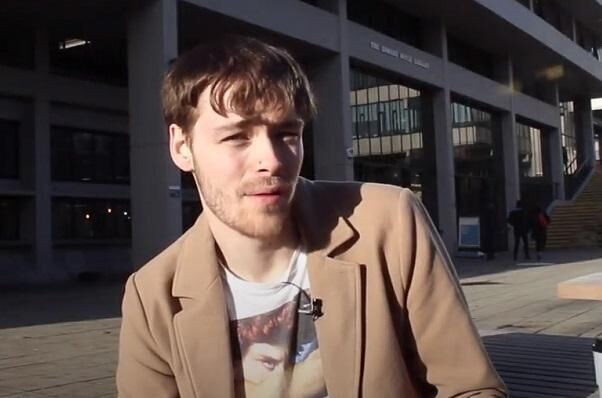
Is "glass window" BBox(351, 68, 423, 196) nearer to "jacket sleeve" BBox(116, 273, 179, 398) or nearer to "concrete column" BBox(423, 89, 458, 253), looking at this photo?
"concrete column" BBox(423, 89, 458, 253)

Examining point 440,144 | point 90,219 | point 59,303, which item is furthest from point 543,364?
point 440,144

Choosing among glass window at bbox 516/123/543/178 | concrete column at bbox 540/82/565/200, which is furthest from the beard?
concrete column at bbox 540/82/565/200

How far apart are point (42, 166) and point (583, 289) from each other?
18.2m

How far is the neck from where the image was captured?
1787mm

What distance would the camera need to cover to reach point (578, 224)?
34125 millimetres

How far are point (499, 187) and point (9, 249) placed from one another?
20524mm

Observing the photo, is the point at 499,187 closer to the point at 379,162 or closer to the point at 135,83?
the point at 379,162

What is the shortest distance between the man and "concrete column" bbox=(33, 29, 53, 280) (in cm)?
1957

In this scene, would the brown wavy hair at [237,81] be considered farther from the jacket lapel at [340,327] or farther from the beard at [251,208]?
the jacket lapel at [340,327]

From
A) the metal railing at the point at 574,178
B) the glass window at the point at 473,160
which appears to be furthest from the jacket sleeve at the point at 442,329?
the metal railing at the point at 574,178

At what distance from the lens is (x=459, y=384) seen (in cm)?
164

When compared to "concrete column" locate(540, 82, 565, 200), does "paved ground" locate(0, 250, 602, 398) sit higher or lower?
lower

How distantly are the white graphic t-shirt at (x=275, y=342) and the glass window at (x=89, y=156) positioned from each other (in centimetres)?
2065

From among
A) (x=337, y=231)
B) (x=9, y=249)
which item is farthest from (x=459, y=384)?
(x=9, y=249)
